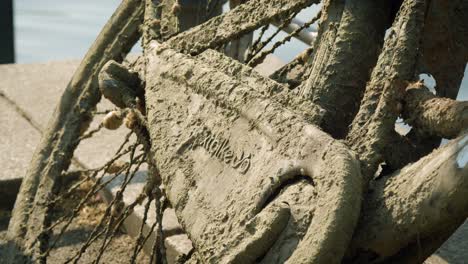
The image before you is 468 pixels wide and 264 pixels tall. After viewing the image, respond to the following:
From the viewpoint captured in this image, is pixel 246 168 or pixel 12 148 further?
pixel 12 148

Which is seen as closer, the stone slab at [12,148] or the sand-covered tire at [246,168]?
the sand-covered tire at [246,168]

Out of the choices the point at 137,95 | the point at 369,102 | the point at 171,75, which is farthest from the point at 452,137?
the point at 137,95

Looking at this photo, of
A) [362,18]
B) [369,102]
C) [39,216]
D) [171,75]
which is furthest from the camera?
[39,216]

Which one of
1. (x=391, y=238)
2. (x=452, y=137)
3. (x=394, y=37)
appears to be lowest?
(x=391, y=238)

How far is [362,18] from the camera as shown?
1.25 meters

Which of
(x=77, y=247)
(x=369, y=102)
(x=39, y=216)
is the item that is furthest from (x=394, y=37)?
(x=77, y=247)

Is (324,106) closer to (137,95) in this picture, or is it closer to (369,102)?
(369,102)

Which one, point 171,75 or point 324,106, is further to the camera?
point 171,75

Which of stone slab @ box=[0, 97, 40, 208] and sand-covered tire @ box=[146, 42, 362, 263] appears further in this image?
stone slab @ box=[0, 97, 40, 208]

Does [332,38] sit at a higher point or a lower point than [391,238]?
higher

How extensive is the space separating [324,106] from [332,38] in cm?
10

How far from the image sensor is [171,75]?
139 centimetres

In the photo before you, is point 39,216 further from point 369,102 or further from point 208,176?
point 369,102

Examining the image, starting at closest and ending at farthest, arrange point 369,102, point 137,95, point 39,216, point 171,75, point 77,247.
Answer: point 369,102, point 171,75, point 137,95, point 39,216, point 77,247
